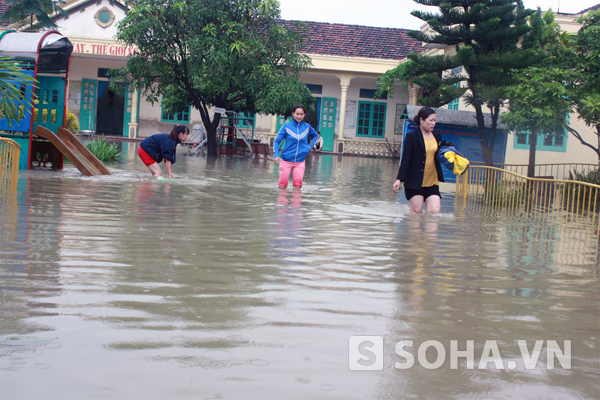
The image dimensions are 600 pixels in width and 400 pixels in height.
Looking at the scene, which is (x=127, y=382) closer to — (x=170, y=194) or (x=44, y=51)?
(x=170, y=194)

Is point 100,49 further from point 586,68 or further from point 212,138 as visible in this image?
point 586,68

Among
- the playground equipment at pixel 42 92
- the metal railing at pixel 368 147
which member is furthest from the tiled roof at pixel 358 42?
the playground equipment at pixel 42 92

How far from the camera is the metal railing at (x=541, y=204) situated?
6793 mm

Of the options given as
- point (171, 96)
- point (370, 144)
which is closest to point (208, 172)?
point (171, 96)

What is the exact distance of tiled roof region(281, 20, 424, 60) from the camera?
91.6ft

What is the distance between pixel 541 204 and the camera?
31.0ft

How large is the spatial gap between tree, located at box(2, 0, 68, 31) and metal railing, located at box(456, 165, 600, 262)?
2003 cm

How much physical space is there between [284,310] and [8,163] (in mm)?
5669

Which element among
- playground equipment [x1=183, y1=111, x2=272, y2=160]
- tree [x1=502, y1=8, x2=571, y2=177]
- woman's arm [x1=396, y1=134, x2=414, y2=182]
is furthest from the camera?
playground equipment [x1=183, y1=111, x2=272, y2=160]

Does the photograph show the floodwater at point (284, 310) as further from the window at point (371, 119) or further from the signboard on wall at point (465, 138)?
the window at point (371, 119)

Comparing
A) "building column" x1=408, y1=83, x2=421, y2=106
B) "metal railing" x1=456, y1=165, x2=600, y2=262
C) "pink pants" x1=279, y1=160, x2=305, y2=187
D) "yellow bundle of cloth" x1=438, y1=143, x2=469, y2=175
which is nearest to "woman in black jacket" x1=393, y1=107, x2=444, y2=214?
"yellow bundle of cloth" x1=438, y1=143, x2=469, y2=175

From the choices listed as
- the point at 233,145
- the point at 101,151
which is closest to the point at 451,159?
the point at 101,151

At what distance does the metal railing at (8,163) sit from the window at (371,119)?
73.3ft

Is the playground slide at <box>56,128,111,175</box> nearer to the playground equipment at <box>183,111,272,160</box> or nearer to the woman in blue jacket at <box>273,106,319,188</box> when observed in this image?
the woman in blue jacket at <box>273,106,319,188</box>
